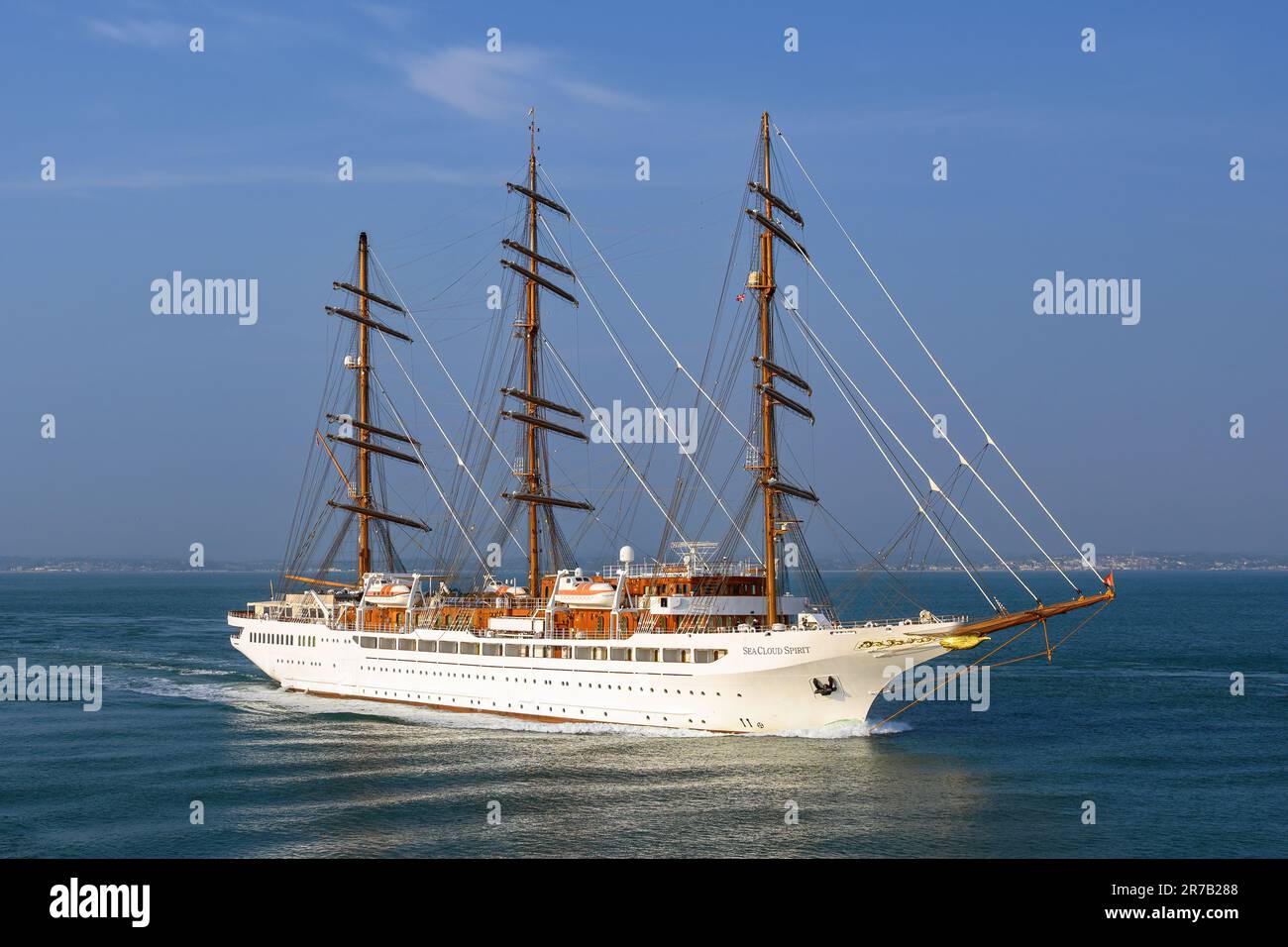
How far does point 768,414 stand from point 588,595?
10871 mm

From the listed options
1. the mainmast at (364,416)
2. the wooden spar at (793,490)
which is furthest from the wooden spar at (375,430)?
the wooden spar at (793,490)

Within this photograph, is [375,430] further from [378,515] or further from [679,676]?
[679,676]

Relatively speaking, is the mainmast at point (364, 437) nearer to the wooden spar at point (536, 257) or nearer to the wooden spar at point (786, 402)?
the wooden spar at point (536, 257)

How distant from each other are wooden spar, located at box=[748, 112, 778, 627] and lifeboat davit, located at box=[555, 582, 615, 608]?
264 inches

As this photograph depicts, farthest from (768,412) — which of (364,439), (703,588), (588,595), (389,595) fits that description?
(364,439)

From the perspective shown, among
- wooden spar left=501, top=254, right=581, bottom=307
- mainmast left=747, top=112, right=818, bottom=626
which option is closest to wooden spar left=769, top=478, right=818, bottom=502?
mainmast left=747, top=112, right=818, bottom=626

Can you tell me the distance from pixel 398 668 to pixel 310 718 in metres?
4.66

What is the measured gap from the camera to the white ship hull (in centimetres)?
4269

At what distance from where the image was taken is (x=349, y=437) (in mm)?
66688

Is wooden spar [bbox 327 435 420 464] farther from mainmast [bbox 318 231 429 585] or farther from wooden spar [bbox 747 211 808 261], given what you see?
wooden spar [bbox 747 211 808 261]

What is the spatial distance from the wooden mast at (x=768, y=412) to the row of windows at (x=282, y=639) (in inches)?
1038
